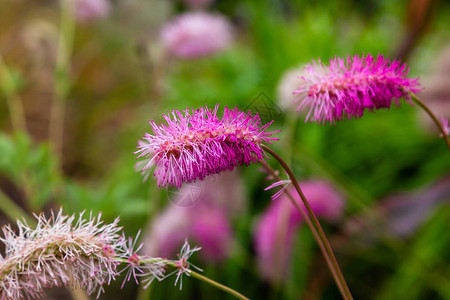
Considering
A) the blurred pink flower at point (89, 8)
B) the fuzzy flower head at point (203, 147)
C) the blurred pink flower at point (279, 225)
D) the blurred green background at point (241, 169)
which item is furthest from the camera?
the blurred pink flower at point (89, 8)

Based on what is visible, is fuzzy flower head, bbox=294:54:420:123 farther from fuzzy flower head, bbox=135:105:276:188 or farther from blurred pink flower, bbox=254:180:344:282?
blurred pink flower, bbox=254:180:344:282

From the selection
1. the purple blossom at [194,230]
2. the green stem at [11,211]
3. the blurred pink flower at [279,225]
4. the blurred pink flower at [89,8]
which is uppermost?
the blurred pink flower at [89,8]

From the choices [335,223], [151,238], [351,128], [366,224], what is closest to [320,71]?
[151,238]

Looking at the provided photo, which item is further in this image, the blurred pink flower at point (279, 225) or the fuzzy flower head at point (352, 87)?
the blurred pink flower at point (279, 225)

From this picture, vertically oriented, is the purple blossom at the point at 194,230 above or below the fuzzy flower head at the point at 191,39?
below

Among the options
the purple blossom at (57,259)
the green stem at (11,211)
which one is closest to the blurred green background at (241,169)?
the green stem at (11,211)

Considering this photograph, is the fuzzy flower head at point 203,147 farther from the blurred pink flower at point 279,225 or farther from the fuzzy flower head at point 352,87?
the blurred pink flower at point 279,225
